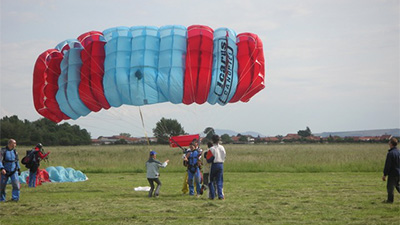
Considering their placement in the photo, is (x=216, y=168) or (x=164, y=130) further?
(x=164, y=130)

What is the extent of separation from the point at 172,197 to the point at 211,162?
137cm

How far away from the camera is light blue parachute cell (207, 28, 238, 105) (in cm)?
1366

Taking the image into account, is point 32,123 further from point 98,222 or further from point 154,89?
point 98,222

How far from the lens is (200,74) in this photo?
13578 mm

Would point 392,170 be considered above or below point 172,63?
below

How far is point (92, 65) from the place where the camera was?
534 inches

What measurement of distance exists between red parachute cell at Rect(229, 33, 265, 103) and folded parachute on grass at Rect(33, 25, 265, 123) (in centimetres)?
3

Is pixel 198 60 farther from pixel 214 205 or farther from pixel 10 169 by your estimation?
pixel 10 169

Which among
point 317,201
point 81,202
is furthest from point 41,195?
point 317,201

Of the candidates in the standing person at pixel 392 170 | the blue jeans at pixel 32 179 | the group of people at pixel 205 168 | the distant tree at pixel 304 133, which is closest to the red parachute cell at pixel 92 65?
the blue jeans at pixel 32 179

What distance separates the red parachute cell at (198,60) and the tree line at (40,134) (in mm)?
45248

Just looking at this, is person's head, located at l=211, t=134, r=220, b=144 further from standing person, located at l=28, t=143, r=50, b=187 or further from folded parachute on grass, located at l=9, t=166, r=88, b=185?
folded parachute on grass, located at l=9, t=166, r=88, b=185

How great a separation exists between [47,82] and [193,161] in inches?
197

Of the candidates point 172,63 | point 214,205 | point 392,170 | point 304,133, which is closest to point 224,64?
point 172,63
